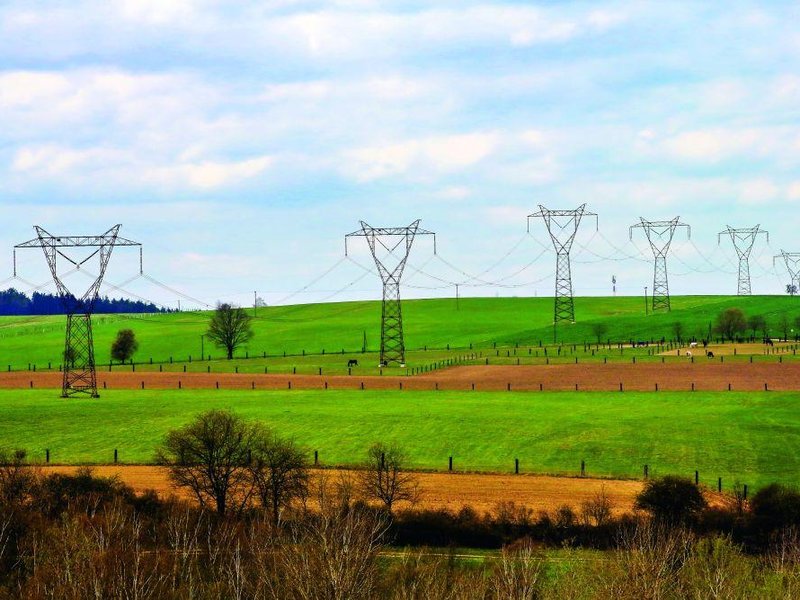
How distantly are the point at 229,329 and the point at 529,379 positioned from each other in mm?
78722

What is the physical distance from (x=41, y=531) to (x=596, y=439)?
44.1m

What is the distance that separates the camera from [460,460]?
73188mm

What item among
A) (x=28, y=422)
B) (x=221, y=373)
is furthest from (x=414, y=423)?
(x=221, y=373)

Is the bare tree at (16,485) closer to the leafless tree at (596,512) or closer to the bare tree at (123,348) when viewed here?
the leafless tree at (596,512)

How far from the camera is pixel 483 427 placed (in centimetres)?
8481

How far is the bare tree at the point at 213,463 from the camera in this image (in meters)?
59.5

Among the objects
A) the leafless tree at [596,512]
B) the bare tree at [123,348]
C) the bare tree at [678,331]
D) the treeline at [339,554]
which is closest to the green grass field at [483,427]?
the leafless tree at [596,512]

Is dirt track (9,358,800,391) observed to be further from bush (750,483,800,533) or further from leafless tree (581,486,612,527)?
leafless tree (581,486,612,527)

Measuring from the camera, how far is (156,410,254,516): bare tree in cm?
5950

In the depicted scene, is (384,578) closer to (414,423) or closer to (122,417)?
(414,423)

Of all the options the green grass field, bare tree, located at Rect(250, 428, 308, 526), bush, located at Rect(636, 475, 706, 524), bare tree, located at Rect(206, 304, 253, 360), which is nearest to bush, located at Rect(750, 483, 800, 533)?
bush, located at Rect(636, 475, 706, 524)

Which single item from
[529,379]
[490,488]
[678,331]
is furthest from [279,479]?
[678,331]

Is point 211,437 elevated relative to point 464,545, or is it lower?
elevated

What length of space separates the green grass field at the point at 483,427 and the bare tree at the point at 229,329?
74614 millimetres
